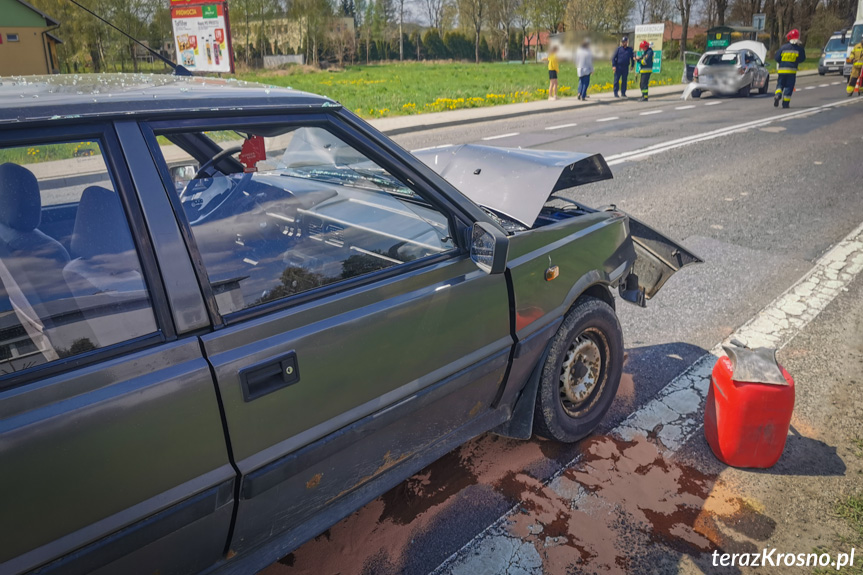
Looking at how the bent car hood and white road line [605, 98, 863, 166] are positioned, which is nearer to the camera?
the bent car hood

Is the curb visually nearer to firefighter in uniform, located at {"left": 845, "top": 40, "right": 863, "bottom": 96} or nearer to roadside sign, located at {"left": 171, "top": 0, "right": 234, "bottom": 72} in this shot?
roadside sign, located at {"left": 171, "top": 0, "right": 234, "bottom": 72}

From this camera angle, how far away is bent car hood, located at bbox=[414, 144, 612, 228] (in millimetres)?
2799

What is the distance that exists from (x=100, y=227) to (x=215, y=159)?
0.92 meters

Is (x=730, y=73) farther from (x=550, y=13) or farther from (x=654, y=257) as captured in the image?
(x=654, y=257)

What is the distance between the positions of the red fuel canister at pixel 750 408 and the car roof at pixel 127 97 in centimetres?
215

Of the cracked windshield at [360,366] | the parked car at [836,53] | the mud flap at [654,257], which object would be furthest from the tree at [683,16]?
the cracked windshield at [360,366]

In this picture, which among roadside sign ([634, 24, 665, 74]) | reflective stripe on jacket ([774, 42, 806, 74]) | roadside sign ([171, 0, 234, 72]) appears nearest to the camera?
roadside sign ([171, 0, 234, 72])

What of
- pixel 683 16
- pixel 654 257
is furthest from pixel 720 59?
pixel 683 16

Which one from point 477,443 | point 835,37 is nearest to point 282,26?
point 835,37

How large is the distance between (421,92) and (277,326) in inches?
888

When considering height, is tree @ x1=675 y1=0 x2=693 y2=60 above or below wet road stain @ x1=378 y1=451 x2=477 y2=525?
above

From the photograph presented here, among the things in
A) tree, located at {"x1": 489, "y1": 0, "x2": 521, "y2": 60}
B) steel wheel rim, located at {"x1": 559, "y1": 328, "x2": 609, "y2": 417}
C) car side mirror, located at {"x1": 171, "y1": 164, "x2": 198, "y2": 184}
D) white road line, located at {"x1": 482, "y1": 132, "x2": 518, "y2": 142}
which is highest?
tree, located at {"x1": 489, "y1": 0, "x2": 521, "y2": 60}

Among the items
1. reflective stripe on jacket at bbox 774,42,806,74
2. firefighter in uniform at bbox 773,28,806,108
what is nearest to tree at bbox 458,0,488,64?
firefighter in uniform at bbox 773,28,806,108

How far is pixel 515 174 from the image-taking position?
2996 millimetres
